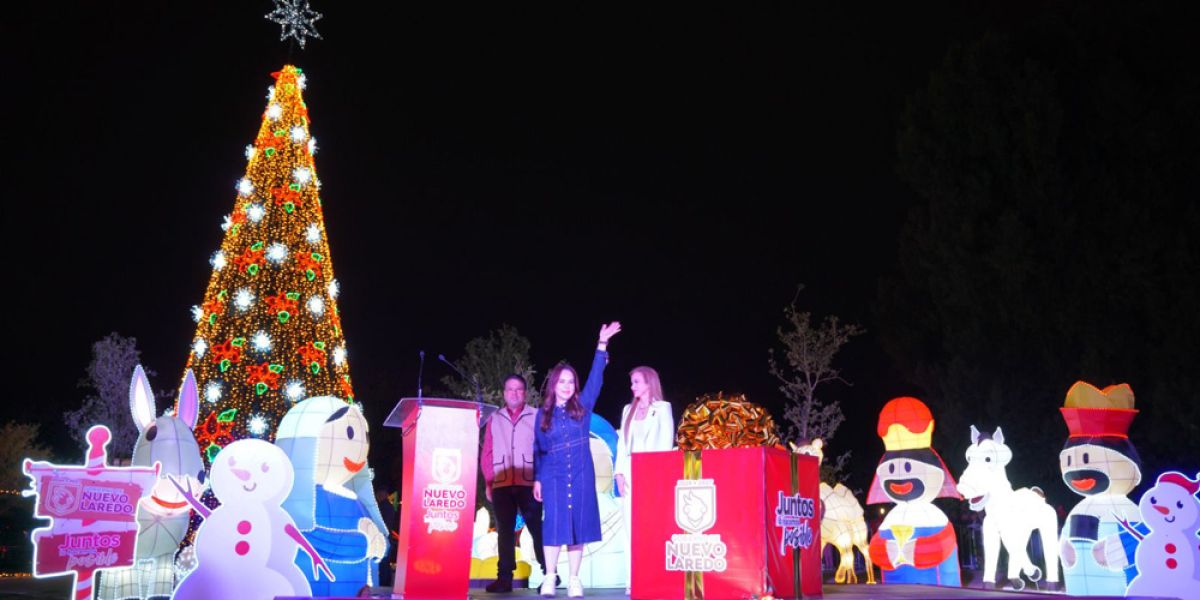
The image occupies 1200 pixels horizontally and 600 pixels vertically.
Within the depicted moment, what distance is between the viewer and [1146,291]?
664 inches

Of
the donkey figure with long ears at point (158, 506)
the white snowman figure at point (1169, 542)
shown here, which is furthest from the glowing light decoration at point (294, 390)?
the white snowman figure at point (1169, 542)

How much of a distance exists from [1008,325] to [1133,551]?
947 centimetres

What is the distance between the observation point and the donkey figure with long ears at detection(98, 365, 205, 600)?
33.2 ft

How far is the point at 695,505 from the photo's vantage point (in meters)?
7.24

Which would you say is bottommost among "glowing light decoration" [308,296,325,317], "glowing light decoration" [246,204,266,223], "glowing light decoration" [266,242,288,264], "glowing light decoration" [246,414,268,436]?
"glowing light decoration" [246,414,268,436]

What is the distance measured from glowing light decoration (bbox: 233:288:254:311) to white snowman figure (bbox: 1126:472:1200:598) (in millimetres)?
11564

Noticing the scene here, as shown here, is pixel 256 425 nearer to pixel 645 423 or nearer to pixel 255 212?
pixel 255 212

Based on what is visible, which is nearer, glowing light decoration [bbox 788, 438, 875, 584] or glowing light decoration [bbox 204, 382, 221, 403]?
glowing light decoration [bbox 788, 438, 875, 584]

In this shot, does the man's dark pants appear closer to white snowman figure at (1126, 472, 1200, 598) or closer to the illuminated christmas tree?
white snowman figure at (1126, 472, 1200, 598)

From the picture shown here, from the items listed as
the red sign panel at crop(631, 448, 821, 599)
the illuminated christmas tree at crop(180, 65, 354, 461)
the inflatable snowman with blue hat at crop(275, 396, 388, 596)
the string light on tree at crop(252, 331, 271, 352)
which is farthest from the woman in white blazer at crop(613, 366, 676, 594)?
the string light on tree at crop(252, 331, 271, 352)

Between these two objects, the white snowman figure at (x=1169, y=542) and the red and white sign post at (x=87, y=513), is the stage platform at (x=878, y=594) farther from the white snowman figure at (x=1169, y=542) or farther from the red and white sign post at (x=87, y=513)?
the red and white sign post at (x=87, y=513)

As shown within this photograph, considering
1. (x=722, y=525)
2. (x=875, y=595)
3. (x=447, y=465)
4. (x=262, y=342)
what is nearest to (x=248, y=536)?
(x=447, y=465)

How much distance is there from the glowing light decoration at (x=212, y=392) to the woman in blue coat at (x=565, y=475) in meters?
8.80

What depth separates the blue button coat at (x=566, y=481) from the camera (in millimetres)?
7793
